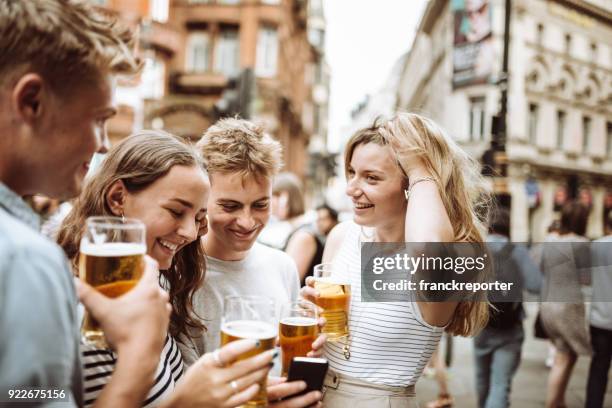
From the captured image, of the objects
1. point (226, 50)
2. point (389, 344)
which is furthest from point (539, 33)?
point (389, 344)

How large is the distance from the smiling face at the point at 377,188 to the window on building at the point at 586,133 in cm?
1199

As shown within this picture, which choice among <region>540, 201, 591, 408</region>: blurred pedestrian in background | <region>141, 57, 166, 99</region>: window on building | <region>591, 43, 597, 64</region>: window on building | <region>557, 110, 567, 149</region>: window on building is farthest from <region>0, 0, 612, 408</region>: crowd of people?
<region>141, 57, 166, 99</region>: window on building

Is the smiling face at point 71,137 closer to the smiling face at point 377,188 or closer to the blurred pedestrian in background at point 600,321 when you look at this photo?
the smiling face at point 377,188

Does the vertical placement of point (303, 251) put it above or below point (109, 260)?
below

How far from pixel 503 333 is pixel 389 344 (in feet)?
8.36

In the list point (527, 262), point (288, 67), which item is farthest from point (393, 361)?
point (288, 67)

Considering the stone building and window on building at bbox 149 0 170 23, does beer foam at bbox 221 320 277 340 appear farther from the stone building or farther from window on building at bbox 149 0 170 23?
window on building at bbox 149 0 170 23

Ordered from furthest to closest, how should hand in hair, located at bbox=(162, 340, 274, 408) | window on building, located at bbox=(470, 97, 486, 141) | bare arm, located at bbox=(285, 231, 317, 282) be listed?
window on building, located at bbox=(470, 97, 486, 141) → bare arm, located at bbox=(285, 231, 317, 282) → hand in hair, located at bbox=(162, 340, 274, 408)

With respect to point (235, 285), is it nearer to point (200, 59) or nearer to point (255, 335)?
point (255, 335)

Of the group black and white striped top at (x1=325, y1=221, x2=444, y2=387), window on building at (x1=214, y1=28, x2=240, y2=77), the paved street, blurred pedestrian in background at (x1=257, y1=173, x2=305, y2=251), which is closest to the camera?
black and white striped top at (x1=325, y1=221, x2=444, y2=387)

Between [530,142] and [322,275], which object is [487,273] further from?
[530,142]

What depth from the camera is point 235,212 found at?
84.9 inches

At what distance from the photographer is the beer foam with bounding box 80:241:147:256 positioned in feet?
3.49

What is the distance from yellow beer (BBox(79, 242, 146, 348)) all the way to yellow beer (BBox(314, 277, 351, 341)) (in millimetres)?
817
